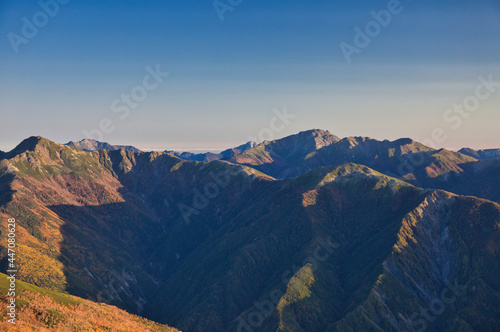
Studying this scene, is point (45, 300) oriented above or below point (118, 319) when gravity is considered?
above

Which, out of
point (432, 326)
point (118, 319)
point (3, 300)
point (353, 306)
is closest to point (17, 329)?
point (3, 300)

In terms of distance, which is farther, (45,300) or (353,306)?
(353,306)

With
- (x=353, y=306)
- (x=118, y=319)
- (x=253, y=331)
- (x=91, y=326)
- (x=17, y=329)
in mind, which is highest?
(x=17, y=329)

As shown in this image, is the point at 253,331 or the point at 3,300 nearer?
the point at 3,300

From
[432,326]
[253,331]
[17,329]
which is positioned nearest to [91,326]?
[17,329]

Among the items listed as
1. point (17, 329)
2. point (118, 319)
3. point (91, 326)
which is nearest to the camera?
point (17, 329)

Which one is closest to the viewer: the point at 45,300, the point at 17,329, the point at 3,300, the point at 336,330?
the point at 17,329

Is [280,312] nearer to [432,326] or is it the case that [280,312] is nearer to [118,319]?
[432,326]

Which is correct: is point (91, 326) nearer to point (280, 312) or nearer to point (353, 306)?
point (280, 312)

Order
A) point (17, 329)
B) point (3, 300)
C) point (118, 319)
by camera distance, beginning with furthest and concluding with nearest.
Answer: point (118, 319)
point (3, 300)
point (17, 329)
